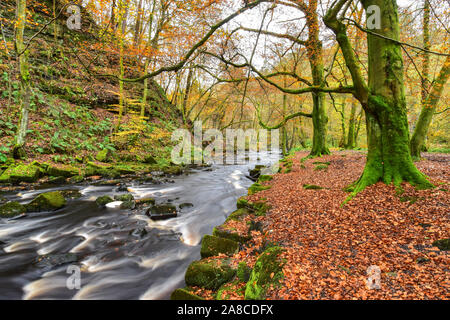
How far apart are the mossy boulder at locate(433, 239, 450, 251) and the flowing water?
14.5 ft

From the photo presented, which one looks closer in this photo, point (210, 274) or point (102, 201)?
point (210, 274)

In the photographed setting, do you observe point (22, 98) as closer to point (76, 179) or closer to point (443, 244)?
Result: point (76, 179)

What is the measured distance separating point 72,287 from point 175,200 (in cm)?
523

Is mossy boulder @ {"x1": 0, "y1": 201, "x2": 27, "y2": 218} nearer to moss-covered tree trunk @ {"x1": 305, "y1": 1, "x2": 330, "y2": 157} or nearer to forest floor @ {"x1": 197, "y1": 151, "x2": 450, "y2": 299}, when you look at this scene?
forest floor @ {"x1": 197, "y1": 151, "x2": 450, "y2": 299}

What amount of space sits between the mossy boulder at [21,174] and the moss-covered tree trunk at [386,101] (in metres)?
13.0

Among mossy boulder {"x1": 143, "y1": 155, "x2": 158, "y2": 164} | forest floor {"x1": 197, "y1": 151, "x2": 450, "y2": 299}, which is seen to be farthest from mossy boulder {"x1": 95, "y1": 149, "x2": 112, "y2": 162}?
forest floor {"x1": 197, "y1": 151, "x2": 450, "y2": 299}

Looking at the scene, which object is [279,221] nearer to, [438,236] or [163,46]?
[438,236]

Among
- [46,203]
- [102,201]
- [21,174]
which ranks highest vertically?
[21,174]

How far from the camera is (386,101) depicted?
15.3 ft

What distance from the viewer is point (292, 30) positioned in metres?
→ 10.6

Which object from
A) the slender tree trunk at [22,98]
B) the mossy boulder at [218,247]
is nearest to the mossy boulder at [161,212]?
the mossy boulder at [218,247]

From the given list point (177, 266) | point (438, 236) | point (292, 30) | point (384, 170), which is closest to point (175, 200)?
point (177, 266)

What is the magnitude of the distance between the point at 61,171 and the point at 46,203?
3.81 meters

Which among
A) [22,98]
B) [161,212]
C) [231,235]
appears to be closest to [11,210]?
[161,212]
